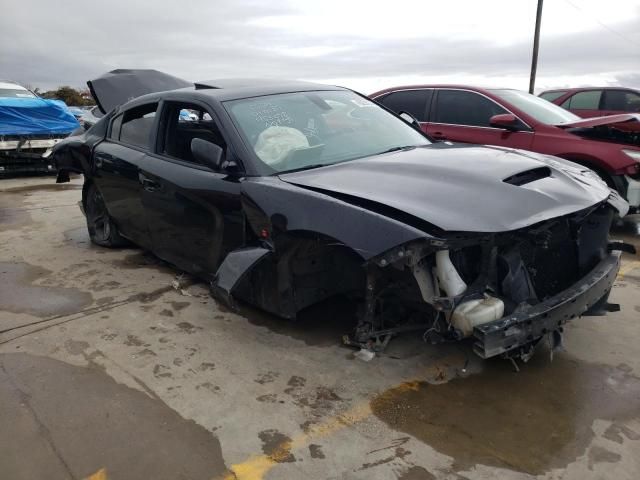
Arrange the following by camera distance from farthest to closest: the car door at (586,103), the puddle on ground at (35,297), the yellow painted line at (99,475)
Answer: the car door at (586,103) → the puddle on ground at (35,297) → the yellow painted line at (99,475)

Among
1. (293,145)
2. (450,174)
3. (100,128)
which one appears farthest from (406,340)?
(100,128)

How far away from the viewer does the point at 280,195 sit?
294 cm

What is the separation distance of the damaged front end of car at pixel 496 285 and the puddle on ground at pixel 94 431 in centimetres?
116

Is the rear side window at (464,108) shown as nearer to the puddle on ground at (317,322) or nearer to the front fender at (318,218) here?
the puddle on ground at (317,322)

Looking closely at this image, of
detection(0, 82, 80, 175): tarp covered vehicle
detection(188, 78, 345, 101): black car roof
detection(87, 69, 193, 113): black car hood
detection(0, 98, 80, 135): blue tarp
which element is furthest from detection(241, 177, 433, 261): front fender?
detection(0, 98, 80, 135): blue tarp

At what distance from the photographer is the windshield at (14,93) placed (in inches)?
418

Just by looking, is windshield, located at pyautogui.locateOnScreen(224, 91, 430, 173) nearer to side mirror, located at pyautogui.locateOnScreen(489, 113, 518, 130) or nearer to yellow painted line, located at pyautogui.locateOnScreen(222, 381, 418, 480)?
yellow painted line, located at pyautogui.locateOnScreen(222, 381, 418, 480)

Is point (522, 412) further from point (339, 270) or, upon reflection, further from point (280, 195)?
point (280, 195)

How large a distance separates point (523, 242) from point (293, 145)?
1.48 meters

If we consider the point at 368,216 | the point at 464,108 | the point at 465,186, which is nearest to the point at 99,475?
the point at 368,216

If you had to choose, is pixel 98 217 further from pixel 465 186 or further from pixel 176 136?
pixel 465 186

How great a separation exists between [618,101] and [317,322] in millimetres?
8856

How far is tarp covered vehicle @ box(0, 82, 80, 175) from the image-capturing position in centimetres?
974

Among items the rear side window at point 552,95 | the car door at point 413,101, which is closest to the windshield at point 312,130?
the car door at point 413,101
